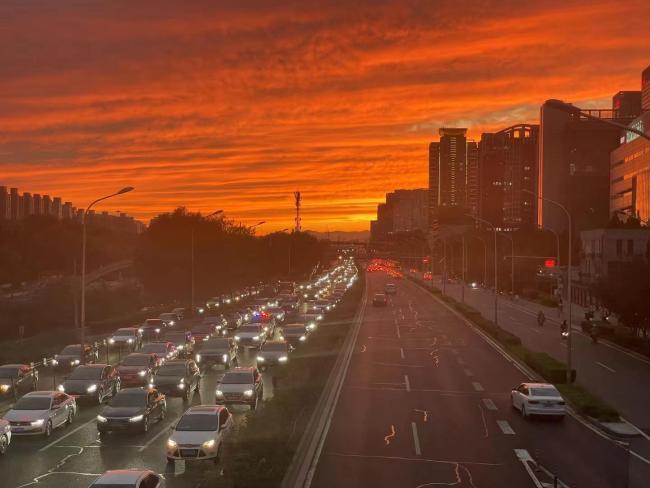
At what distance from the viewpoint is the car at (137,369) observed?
33156 millimetres

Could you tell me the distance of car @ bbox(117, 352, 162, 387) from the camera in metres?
33.2

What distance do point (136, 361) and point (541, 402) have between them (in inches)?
703

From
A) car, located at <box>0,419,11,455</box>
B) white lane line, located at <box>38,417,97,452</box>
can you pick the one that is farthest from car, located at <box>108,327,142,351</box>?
car, located at <box>0,419,11,455</box>

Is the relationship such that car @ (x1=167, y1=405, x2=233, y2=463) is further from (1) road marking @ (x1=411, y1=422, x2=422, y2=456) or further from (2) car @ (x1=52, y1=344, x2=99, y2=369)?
(2) car @ (x1=52, y1=344, x2=99, y2=369)

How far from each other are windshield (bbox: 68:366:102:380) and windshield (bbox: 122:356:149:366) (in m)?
4.20

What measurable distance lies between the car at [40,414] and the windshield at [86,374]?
3798 mm

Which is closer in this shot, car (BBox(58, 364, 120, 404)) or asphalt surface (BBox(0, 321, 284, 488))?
asphalt surface (BBox(0, 321, 284, 488))

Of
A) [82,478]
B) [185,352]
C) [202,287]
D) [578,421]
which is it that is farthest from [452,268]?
[82,478]

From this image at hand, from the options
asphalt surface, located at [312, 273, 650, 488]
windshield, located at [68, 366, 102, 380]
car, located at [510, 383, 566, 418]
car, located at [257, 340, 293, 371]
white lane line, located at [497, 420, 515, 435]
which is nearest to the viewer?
asphalt surface, located at [312, 273, 650, 488]

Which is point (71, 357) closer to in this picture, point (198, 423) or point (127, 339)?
point (127, 339)

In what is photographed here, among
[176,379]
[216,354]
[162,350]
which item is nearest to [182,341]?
[162,350]

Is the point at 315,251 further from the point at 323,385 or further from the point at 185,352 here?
the point at 323,385

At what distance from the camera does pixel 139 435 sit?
23891 mm

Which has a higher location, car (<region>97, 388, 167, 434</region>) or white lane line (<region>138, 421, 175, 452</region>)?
car (<region>97, 388, 167, 434</region>)
